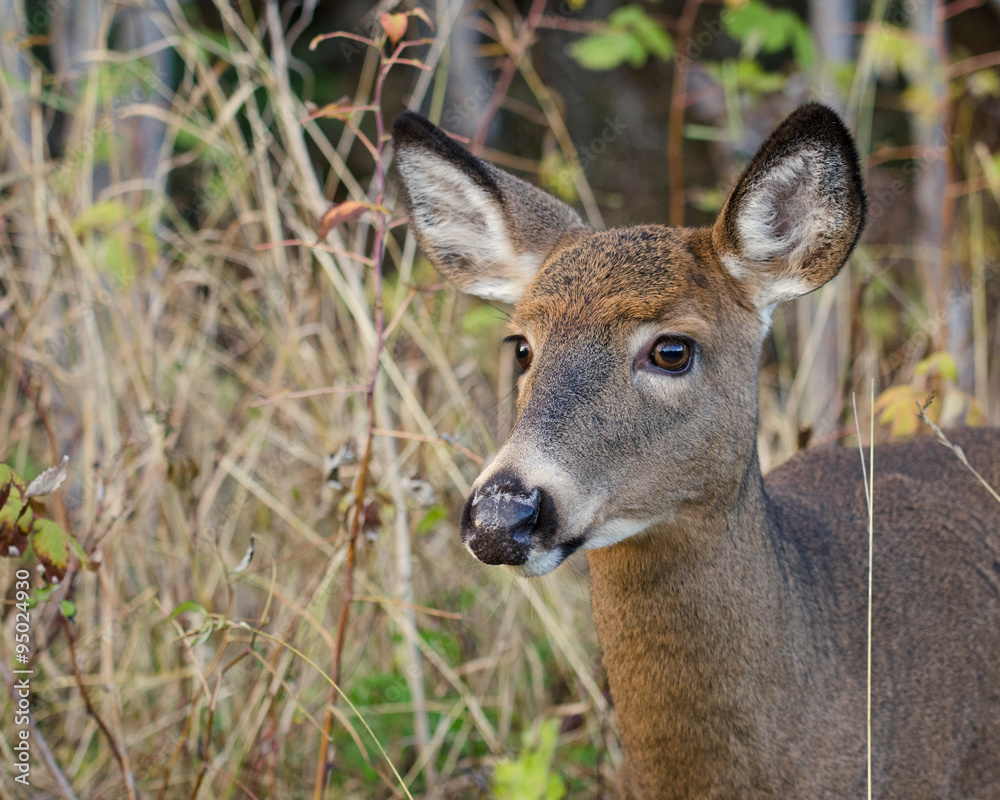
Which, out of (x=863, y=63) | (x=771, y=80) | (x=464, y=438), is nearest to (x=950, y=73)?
(x=863, y=63)

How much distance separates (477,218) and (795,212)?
96 cm

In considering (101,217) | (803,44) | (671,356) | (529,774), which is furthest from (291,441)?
(803,44)

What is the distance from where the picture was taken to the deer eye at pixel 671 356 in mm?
2408

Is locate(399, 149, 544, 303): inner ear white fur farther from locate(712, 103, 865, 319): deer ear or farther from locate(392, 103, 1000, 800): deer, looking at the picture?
locate(712, 103, 865, 319): deer ear

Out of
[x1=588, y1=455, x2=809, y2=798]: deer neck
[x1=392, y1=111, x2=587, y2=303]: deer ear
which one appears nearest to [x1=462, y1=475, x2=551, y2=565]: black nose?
[x1=588, y1=455, x2=809, y2=798]: deer neck

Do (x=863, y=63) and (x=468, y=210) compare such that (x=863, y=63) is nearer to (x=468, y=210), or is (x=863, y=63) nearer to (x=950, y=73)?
(x=950, y=73)

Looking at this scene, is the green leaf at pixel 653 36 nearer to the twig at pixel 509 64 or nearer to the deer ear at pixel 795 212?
the twig at pixel 509 64

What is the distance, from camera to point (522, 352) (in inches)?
107

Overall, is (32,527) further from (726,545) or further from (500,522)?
Result: (726,545)

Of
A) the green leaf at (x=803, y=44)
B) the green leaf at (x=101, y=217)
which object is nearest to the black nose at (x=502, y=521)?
the green leaf at (x=101, y=217)

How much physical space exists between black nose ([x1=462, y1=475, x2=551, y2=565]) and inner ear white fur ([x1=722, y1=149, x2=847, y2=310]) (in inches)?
38.7

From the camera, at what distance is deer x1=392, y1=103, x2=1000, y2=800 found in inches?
91.3

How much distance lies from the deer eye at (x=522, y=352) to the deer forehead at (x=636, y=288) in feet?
0.13

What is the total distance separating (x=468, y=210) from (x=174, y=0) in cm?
221
